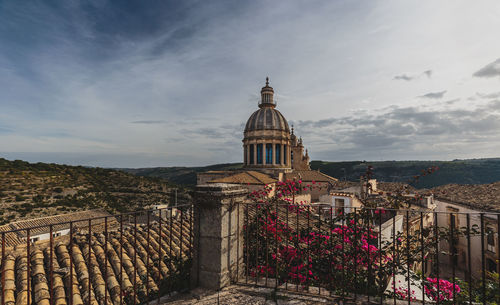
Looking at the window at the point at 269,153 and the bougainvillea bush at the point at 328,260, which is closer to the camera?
the bougainvillea bush at the point at 328,260

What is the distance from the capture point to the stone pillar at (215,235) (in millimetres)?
3535

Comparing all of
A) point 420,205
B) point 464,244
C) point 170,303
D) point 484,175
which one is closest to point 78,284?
point 170,303

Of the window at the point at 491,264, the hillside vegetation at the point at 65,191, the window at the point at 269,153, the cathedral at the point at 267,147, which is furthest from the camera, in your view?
the hillside vegetation at the point at 65,191

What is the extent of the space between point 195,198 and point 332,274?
8.17 ft

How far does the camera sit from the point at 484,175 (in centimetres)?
7725

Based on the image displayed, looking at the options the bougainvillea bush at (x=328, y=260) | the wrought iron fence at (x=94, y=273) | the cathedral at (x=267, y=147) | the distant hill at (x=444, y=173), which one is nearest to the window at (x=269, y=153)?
the cathedral at (x=267, y=147)

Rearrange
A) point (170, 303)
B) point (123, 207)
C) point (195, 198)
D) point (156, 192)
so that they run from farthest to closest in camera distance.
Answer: point (156, 192), point (123, 207), point (195, 198), point (170, 303)

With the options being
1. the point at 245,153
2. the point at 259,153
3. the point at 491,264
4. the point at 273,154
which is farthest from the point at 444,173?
the point at 245,153

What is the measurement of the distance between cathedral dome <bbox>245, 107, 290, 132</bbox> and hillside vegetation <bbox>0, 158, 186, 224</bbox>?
26861mm

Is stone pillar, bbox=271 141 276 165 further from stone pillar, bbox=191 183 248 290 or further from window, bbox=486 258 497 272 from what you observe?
stone pillar, bbox=191 183 248 290

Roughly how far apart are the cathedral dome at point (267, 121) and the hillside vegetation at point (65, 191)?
88.1 ft

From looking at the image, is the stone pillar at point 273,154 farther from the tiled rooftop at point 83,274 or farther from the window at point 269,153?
the tiled rooftop at point 83,274

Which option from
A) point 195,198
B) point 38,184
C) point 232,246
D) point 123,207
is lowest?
point 123,207

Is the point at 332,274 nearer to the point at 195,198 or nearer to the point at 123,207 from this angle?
the point at 195,198
